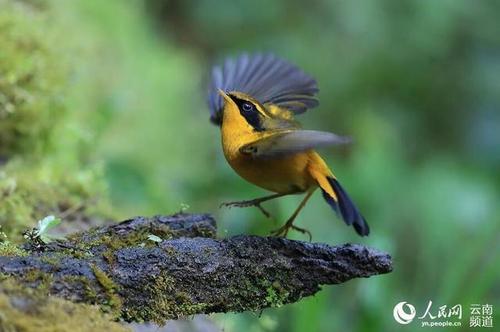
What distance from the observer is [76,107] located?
5043 millimetres

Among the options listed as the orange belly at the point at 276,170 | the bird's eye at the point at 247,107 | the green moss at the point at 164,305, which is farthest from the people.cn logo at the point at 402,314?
the green moss at the point at 164,305

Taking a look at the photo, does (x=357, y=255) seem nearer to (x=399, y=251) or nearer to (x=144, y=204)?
(x=144, y=204)

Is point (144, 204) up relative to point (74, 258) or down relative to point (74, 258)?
up

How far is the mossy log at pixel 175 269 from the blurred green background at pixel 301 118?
0.43m

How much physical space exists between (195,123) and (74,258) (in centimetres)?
512

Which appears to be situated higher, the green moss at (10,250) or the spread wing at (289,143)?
the spread wing at (289,143)

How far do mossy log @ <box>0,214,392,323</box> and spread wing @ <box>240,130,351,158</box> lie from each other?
278 mm

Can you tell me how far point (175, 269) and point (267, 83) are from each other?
1.32 metres

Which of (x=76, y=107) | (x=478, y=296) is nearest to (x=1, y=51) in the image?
(x=76, y=107)

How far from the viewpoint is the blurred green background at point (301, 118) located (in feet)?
13.6

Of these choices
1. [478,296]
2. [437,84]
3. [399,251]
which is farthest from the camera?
[437,84]

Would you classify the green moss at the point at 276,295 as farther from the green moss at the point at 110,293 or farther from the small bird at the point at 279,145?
the green moss at the point at 110,293

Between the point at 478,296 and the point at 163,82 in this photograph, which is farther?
the point at 163,82

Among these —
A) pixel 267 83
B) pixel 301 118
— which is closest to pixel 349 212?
pixel 267 83
